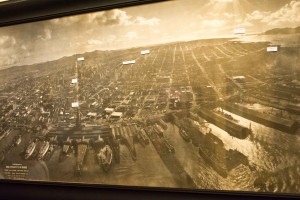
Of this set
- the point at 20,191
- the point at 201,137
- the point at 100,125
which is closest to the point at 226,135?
the point at 201,137

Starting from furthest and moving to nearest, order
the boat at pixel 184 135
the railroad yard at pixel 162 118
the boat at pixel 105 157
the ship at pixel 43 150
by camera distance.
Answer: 1. the ship at pixel 43 150
2. the boat at pixel 105 157
3. the boat at pixel 184 135
4. the railroad yard at pixel 162 118

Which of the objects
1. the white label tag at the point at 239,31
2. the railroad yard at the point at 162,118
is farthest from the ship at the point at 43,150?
the white label tag at the point at 239,31

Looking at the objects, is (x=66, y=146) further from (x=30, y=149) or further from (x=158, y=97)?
(x=158, y=97)

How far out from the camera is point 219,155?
1492 mm

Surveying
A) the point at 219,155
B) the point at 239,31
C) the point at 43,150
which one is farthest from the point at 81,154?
the point at 239,31

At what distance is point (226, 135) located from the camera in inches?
58.9

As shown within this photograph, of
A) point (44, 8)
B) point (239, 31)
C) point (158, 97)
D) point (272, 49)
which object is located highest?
point (44, 8)

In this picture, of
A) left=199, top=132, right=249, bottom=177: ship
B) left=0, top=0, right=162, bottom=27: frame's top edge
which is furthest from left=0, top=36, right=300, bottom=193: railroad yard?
left=0, top=0, right=162, bottom=27: frame's top edge

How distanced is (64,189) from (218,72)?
1.23 meters

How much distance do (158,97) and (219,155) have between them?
0.48 m

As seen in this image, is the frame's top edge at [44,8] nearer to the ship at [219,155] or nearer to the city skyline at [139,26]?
the city skyline at [139,26]

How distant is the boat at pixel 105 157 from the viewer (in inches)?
66.3

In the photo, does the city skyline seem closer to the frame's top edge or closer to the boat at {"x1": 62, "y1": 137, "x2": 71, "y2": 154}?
the frame's top edge

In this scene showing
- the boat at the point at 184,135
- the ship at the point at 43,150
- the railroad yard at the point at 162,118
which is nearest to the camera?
the railroad yard at the point at 162,118
